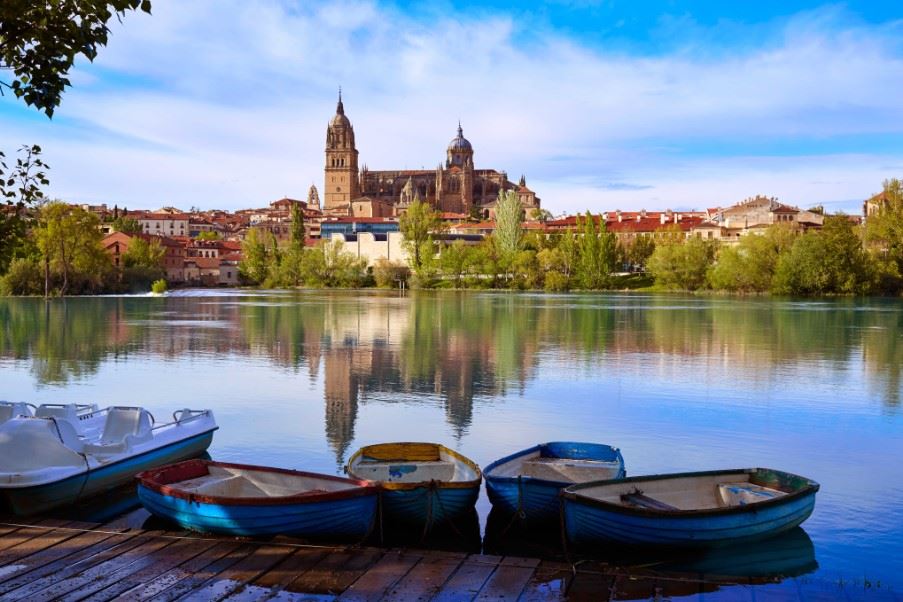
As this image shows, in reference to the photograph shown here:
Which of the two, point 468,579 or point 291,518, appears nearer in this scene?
point 468,579

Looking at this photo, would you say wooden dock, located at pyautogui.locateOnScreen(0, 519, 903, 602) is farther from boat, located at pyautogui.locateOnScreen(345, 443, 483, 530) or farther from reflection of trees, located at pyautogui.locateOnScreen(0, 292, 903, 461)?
reflection of trees, located at pyautogui.locateOnScreen(0, 292, 903, 461)

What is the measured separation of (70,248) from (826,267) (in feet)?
255

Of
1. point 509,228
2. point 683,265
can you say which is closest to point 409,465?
point 683,265

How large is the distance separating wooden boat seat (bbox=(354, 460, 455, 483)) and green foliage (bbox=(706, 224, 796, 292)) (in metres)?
87.3

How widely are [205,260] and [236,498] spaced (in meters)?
134

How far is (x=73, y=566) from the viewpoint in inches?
324

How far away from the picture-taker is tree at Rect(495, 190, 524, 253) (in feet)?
359

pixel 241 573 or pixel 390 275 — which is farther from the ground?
pixel 390 275

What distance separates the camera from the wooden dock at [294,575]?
301 inches

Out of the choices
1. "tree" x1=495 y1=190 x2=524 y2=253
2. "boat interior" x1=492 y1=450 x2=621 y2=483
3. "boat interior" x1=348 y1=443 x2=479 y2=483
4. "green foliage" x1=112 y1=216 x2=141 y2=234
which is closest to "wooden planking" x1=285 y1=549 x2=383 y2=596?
"boat interior" x1=348 y1=443 x2=479 y2=483

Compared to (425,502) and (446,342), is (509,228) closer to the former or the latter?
(446,342)

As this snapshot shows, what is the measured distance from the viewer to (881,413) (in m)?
19.7

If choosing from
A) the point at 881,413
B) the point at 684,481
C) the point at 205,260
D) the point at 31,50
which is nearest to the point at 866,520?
the point at 684,481

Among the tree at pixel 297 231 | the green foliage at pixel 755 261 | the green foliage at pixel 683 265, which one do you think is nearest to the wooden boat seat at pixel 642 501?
the green foliage at pixel 755 261
